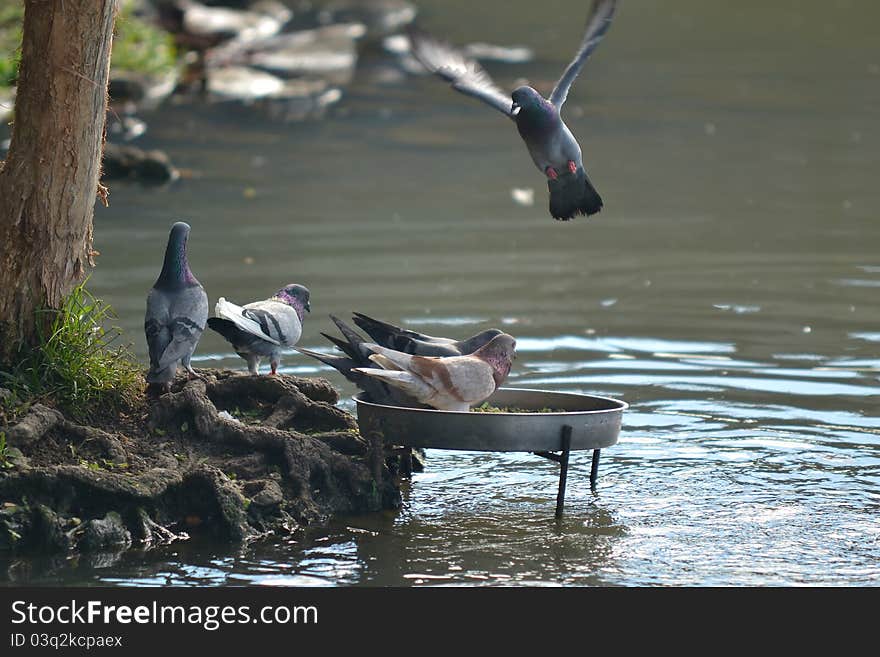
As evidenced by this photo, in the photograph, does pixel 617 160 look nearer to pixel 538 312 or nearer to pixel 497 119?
pixel 497 119

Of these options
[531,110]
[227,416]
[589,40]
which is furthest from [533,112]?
[227,416]

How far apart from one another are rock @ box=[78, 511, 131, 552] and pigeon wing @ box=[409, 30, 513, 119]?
2.72m

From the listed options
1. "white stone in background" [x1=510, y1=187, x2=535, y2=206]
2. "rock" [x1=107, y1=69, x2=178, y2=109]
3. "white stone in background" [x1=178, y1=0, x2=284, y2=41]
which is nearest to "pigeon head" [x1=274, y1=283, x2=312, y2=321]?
"white stone in background" [x1=510, y1=187, x2=535, y2=206]

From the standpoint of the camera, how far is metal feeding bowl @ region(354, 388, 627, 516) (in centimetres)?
687

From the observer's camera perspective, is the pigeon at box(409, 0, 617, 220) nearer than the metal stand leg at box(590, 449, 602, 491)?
Yes

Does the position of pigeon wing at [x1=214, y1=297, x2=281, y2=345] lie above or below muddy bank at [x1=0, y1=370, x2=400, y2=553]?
above

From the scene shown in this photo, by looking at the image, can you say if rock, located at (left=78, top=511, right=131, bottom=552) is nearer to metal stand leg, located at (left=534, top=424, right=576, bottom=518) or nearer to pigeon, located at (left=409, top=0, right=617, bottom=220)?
metal stand leg, located at (left=534, top=424, right=576, bottom=518)

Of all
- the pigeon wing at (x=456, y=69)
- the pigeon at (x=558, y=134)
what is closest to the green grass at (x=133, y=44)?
the pigeon wing at (x=456, y=69)

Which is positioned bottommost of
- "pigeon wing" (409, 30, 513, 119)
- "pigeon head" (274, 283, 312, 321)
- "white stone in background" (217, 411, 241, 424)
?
"white stone in background" (217, 411, 241, 424)

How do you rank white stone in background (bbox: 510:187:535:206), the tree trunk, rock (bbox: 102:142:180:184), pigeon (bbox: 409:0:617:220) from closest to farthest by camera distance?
pigeon (bbox: 409:0:617:220)
the tree trunk
white stone in background (bbox: 510:187:535:206)
rock (bbox: 102:142:180:184)

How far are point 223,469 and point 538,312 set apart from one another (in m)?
5.62

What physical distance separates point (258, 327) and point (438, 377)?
117cm

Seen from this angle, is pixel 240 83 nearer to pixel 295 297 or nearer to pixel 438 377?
pixel 295 297

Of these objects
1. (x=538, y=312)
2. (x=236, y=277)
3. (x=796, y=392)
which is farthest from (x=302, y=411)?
(x=236, y=277)
